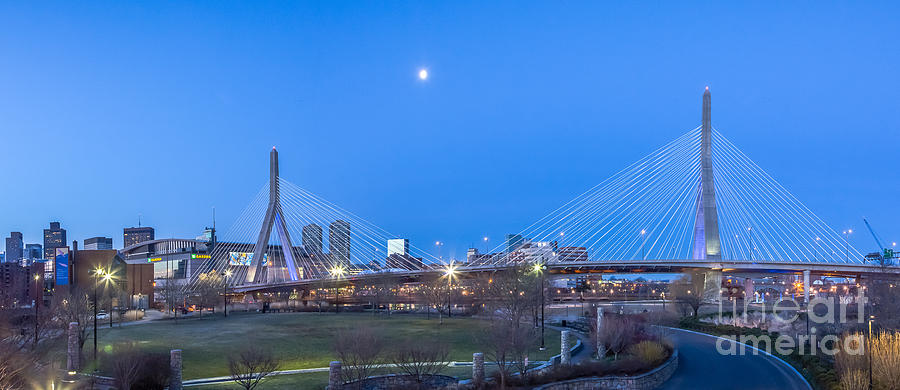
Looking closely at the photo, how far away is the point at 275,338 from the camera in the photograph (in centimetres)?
4284

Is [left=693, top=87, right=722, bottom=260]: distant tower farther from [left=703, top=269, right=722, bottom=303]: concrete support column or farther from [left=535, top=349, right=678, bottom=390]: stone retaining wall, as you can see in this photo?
[left=535, top=349, right=678, bottom=390]: stone retaining wall

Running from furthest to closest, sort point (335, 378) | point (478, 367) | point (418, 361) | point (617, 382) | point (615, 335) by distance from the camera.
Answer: point (615, 335)
point (617, 382)
point (478, 367)
point (418, 361)
point (335, 378)

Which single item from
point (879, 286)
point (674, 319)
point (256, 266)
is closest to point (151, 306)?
point (256, 266)

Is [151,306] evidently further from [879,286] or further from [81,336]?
[879,286]

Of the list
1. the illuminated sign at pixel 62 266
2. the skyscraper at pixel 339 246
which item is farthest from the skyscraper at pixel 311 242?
the illuminated sign at pixel 62 266

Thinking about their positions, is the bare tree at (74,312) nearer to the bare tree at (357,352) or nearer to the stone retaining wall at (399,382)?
the bare tree at (357,352)

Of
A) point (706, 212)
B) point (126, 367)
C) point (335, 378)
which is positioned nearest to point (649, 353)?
point (335, 378)

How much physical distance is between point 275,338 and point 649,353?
2406cm

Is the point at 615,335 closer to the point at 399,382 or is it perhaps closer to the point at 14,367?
the point at 399,382

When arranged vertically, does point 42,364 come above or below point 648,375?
above

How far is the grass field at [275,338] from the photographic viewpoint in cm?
3297

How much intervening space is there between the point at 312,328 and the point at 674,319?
1246 inches

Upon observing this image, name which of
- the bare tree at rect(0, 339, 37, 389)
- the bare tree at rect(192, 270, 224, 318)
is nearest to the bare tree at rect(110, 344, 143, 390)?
the bare tree at rect(0, 339, 37, 389)

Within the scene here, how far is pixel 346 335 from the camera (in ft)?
85.5
